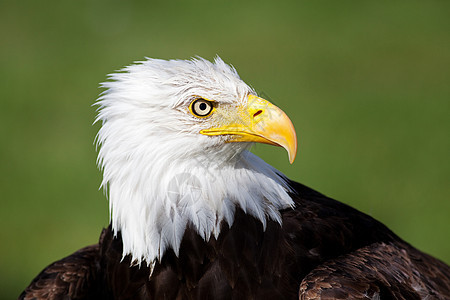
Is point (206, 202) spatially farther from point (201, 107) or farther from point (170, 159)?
point (201, 107)

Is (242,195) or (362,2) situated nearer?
(242,195)

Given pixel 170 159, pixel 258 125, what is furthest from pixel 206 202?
pixel 258 125

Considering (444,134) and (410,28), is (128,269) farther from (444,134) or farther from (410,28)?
(410,28)

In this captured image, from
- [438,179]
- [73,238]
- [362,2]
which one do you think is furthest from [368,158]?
[362,2]

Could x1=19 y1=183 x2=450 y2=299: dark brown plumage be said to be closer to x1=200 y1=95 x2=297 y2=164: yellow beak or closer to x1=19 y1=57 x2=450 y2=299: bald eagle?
x1=19 y1=57 x2=450 y2=299: bald eagle

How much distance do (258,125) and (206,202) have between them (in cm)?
46

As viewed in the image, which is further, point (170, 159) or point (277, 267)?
A: point (277, 267)

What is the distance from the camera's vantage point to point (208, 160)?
9.75 feet

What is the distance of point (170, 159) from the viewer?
9.55 feet

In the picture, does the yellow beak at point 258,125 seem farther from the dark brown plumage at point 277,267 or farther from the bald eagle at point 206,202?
the dark brown plumage at point 277,267

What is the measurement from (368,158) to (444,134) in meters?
1.20

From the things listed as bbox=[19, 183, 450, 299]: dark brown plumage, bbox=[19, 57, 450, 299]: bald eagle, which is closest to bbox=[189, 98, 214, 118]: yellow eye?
bbox=[19, 57, 450, 299]: bald eagle

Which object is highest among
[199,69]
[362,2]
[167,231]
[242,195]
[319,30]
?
[362,2]

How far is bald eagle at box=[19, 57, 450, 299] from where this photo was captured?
292 centimetres
